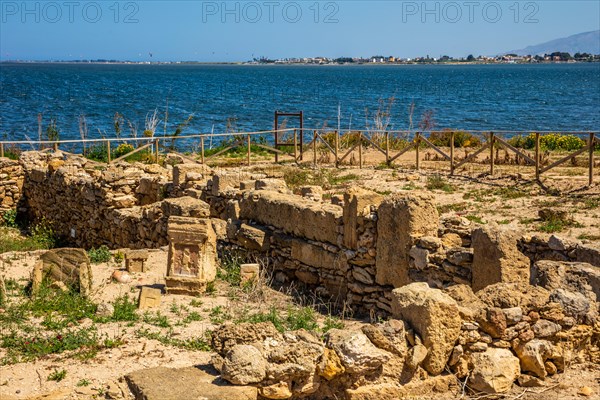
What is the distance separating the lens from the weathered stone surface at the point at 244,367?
18.9ft

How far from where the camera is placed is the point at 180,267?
10734 millimetres

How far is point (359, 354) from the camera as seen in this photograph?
6109 mm

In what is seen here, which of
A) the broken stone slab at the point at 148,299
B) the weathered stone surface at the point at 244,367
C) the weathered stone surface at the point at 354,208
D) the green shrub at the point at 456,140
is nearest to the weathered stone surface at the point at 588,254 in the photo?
→ the weathered stone surface at the point at 354,208

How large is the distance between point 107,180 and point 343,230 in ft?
24.1

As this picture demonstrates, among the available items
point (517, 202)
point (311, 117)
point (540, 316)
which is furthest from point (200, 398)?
point (311, 117)

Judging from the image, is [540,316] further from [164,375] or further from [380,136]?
[380,136]

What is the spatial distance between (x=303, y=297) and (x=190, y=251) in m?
1.63

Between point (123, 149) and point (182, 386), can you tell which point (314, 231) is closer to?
point (182, 386)

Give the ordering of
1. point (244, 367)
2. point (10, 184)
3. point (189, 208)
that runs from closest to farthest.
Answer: point (244, 367)
point (189, 208)
point (10, 184)

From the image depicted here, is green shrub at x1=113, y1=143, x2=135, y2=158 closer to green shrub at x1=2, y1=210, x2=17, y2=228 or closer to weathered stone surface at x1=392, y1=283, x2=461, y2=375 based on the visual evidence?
green shrub at x1=2, y1=210, x2=17, y2=228

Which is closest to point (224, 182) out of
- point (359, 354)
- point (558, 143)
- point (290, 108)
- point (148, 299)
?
point (148, 299)

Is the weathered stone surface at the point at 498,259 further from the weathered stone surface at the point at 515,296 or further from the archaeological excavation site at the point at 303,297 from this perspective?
the weathered stone surface at the point at 515,296

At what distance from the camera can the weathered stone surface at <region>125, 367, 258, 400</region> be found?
5648mm

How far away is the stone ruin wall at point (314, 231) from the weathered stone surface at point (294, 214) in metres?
0.02
